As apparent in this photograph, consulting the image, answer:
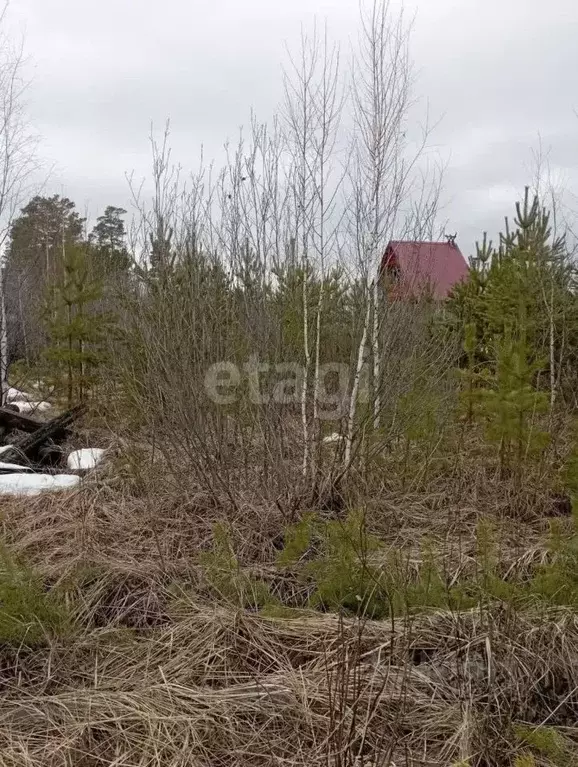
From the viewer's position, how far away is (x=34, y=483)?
560 cm

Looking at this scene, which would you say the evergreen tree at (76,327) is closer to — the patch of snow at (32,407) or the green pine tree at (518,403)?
the patch of snow at (32,407)

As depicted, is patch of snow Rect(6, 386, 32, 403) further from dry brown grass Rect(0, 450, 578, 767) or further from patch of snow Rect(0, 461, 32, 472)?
dry brown grass Rect(0, 450, 578, 767)

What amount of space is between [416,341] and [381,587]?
118 inches

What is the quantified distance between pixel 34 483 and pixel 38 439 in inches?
60.3

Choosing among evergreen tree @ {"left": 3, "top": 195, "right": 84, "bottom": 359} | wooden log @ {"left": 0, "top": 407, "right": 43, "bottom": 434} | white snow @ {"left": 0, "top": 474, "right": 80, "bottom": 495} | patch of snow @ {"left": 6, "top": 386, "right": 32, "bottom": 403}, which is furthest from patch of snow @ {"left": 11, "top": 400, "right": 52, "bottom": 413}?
evergreen tree @ {"left": 3, "top": 195, "right": 84, "bottom": 359}

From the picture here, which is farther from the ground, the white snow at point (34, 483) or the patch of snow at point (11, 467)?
the patch of snow at point (11, 467)

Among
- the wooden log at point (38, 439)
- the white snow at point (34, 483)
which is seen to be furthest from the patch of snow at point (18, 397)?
the white snow at point (34, 483)

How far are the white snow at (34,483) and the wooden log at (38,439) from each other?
0.75 metres

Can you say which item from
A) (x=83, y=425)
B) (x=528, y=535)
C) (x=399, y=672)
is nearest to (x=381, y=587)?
(x=399, y=672)

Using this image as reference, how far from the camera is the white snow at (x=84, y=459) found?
20.0 feet

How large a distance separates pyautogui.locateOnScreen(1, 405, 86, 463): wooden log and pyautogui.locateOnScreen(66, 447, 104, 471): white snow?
50 cm

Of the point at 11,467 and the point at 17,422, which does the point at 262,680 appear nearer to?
the point at 11,467

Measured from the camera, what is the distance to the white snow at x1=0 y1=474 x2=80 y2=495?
546cm

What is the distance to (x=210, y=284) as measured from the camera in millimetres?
5012
